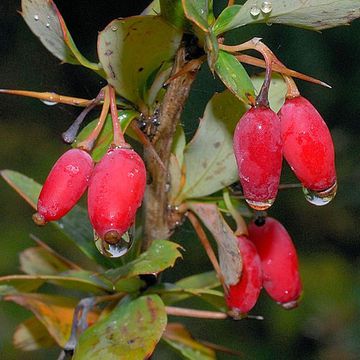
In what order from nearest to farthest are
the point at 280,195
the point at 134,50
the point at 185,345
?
the point at 134,50 → the point at 185,345 → the point at 280,195

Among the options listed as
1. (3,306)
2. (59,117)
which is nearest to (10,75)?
(59,117)

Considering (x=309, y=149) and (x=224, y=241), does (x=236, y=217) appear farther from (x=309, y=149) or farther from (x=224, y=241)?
(x=309, y=149)

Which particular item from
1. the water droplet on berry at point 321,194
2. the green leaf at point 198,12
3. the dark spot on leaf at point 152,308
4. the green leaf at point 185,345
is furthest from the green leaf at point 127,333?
the green leaf at point 198,12

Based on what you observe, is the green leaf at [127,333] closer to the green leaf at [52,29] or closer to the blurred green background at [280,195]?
the green leaf at [52,29]

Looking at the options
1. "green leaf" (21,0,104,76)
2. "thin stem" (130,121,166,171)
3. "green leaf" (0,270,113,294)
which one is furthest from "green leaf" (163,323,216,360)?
"green leaf" (21,0,104,76)

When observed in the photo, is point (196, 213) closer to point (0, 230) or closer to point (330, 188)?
point (330, 188)

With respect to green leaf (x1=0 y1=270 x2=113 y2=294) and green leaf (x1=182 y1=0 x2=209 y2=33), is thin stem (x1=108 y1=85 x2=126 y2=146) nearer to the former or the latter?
green leaf (x1=182 y1=0 x2=209 y2=33)

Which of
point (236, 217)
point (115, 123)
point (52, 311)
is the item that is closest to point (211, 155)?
point (236, 217)
